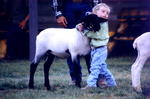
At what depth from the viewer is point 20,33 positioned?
Result: 57.0ft

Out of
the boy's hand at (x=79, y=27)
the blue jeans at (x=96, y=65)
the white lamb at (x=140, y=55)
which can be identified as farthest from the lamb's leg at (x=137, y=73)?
the boy's hand at (x=79, y=27)

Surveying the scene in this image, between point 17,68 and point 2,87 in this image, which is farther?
point 17,68

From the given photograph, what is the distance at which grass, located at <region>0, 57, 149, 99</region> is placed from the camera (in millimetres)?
9172

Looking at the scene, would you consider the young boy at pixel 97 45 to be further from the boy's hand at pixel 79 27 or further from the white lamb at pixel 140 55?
the white lamb at pixel 140 55

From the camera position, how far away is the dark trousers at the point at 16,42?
1725cm

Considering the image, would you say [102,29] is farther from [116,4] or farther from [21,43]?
[116,4]

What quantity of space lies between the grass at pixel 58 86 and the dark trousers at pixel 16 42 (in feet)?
7.57

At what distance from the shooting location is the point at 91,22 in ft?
32.0

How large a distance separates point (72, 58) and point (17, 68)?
4.98 meters

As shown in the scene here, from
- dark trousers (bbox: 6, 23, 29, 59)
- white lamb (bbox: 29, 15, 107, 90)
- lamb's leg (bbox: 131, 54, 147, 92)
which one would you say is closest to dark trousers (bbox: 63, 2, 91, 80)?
white lamb (bbox: 29, 15, 107, 90)

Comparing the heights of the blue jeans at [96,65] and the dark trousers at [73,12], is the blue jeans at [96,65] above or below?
below

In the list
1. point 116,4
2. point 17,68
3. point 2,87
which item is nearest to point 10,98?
point 2,87

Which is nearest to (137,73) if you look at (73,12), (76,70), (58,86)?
(76,70)

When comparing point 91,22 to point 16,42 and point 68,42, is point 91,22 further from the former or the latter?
point 16,42
